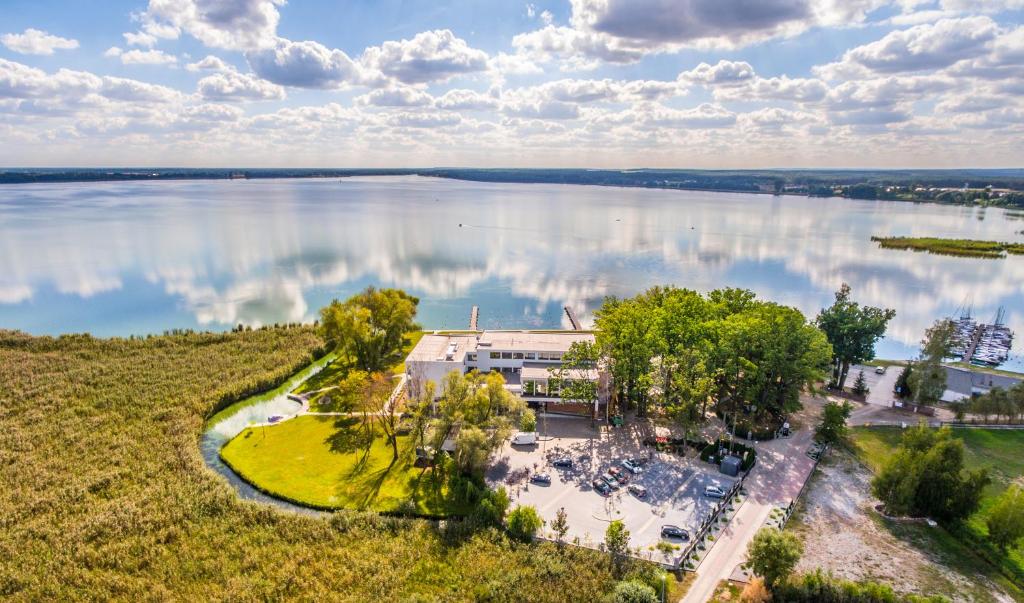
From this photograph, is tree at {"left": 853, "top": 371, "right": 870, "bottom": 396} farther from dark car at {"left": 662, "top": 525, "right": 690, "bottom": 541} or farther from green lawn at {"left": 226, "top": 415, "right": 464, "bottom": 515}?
green lawn at {"left": 226, "top": 415, "right": 464, "bottom": 515}

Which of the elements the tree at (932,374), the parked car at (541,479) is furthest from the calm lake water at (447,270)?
the parked car at (541,479)

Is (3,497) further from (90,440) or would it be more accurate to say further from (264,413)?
(264,413)

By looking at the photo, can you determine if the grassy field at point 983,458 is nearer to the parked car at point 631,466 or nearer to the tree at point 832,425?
the tree at point 832,425

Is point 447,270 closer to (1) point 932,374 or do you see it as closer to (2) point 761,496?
(1) point 932,374

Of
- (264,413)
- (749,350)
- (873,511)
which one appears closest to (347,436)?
(264,413)

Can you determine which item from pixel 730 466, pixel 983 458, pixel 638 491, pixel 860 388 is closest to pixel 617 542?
pixel 638 491
